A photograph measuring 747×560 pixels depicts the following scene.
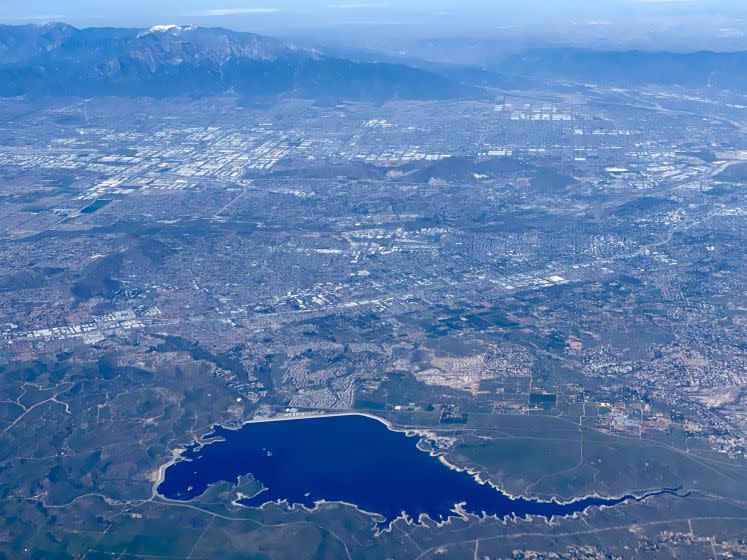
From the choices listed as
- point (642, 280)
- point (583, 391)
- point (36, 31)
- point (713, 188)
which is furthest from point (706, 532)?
point (36, 31)

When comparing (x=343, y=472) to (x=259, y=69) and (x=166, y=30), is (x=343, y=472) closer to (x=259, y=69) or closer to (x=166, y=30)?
(x=259, y=69)

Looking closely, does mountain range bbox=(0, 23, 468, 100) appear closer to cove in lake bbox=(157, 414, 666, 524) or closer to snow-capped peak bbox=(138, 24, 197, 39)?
snow-capped peak bbox=(138, 24, 197, 39)

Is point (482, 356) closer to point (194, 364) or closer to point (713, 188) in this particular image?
point (194, 364)

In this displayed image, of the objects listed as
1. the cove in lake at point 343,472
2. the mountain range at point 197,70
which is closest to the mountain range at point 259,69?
the mountain range at point 197,70

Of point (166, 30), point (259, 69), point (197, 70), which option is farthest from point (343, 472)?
point (166, 30)

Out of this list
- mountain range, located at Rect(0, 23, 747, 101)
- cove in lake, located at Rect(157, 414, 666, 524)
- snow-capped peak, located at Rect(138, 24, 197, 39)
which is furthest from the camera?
→ snow-capped peak, located at Rect(138, 24, 197, 39)

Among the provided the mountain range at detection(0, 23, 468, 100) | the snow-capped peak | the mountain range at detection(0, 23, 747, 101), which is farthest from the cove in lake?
the snow-capped peak

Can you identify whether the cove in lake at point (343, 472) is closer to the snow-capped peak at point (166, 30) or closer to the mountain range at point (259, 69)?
the mountain range at point (259, 69)

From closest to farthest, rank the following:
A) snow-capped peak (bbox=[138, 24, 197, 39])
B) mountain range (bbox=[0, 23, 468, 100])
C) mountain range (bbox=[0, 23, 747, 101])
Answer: mountain range (bbox=[0, 23, 468, 100]), mountain range (bbox=[0, 23, 747, 101]), snow-capped peak (bbox=[138, 24, 197, 39])
